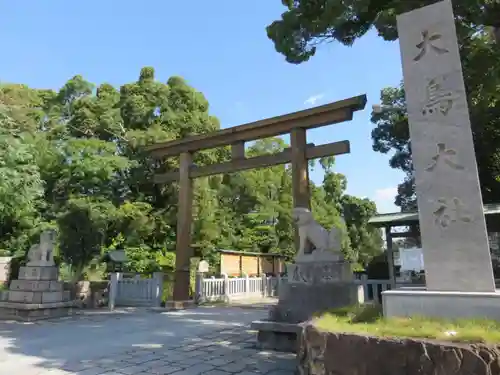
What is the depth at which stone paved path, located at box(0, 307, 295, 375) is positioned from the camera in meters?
4.34

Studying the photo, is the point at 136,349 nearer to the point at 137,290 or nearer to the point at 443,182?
the point at 443,182

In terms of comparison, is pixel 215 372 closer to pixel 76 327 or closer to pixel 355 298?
pixel 355 298

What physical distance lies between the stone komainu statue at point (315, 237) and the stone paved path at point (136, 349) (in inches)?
66.7

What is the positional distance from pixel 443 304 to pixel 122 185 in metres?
14.4

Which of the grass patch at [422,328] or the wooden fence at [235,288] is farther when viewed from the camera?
the wooden fence at [235,288]

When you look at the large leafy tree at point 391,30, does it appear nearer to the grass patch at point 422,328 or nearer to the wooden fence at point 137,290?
the grass patch at point 422,328

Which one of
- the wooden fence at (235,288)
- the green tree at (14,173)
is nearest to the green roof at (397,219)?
the wooden fence at (235,288)

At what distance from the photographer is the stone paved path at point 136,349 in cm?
434

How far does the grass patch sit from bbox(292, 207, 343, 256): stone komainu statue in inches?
91.4

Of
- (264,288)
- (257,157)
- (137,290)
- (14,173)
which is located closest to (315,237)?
(257,157)

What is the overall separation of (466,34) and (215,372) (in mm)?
7447

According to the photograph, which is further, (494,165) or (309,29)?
(494,165)

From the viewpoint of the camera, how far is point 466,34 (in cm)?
706

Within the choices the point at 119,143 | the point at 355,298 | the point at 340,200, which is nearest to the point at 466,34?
the point at 355,298
